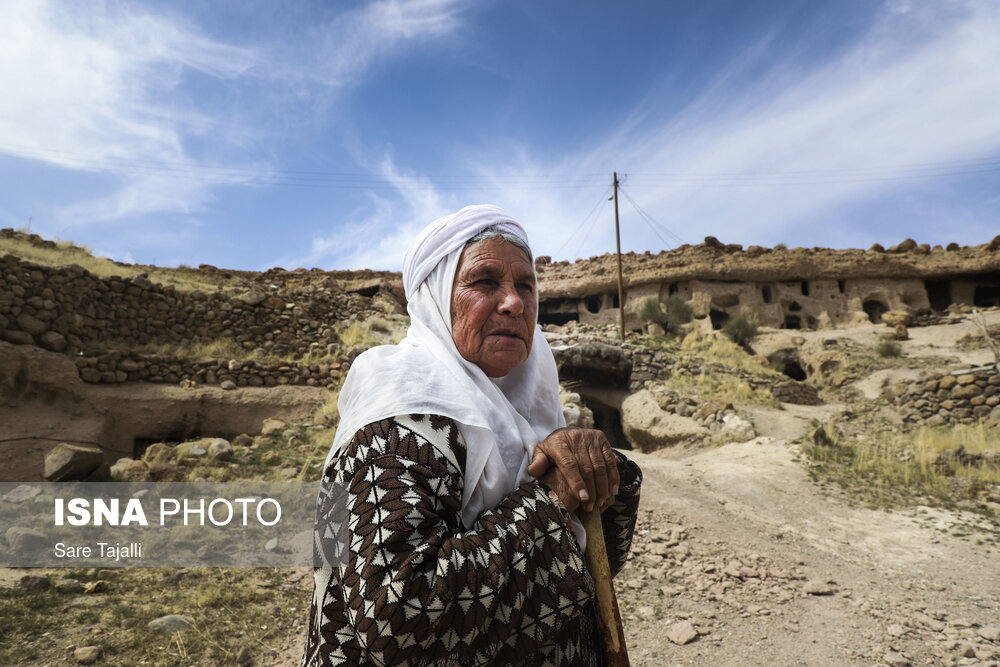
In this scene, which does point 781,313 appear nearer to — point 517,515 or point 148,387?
point 148,387

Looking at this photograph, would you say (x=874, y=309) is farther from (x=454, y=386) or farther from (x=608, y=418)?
(x=454, y=386)

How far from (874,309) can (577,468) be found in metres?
28.1

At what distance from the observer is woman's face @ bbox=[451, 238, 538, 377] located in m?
1.39

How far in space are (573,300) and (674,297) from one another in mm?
5732

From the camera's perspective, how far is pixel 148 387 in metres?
8.90

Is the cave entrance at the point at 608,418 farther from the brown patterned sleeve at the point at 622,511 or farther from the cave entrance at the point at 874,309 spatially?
the cave entrance at the point at 874,309

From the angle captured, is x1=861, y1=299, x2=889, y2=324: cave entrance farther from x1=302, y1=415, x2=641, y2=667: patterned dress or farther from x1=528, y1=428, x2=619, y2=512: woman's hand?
x1=302, y1=415, x2=641, y2=667: patterned dress

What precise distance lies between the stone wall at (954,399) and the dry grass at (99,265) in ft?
52.7

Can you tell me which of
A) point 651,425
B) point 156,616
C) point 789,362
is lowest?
point 156,616

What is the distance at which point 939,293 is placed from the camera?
24.5 meters

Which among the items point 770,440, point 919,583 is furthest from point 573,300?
point 919,583

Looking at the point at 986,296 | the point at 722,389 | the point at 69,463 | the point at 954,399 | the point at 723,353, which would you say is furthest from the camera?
the point at 986,296

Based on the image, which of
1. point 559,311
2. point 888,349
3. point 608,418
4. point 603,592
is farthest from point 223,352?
point 888,349

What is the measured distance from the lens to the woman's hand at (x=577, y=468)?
1.16 metres
